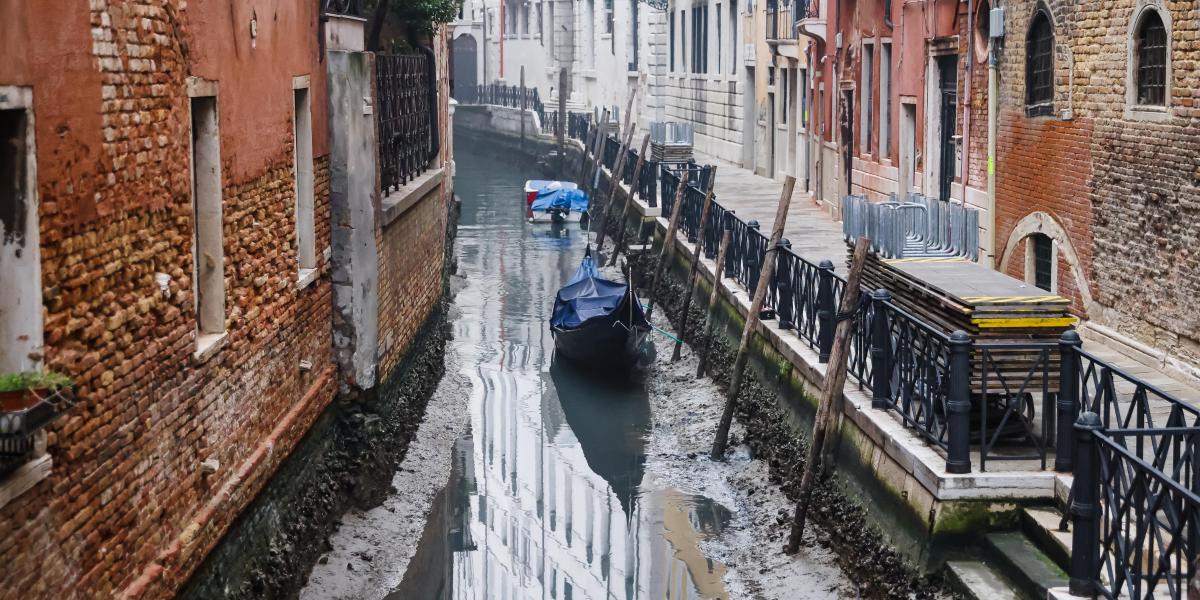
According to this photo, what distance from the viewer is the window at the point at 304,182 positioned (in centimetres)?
965

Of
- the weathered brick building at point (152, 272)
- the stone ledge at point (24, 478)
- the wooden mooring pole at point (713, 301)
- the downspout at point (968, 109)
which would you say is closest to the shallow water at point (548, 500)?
the wooden mooring pole at point (713, 301)

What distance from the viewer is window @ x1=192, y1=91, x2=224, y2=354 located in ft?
23.9

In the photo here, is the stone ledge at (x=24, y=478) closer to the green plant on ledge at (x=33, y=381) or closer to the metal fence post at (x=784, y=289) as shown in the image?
the green plant on ledge at (x=33, y=381)

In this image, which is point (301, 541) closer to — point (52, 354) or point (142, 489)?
point (142, 489)

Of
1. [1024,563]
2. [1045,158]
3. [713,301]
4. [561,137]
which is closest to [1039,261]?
[1045,158]

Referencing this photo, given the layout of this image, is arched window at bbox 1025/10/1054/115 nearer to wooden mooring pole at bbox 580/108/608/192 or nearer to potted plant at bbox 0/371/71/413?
potted plant at bbox 0/371/71/413

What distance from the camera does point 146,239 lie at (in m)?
6.18

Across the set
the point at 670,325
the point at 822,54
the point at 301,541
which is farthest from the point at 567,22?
the point at 301,541

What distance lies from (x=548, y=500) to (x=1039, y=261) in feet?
15.5

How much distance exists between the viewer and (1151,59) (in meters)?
10.5

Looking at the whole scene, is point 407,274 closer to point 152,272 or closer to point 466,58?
point 152,272

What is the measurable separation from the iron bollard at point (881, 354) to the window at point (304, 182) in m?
3.58

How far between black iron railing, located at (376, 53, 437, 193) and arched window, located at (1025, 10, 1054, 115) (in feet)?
18.0

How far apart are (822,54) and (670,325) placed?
6479mm
